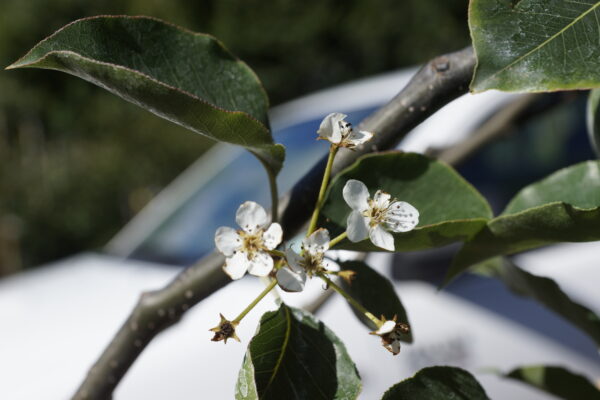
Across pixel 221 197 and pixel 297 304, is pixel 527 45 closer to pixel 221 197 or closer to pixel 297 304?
pixel 297 304

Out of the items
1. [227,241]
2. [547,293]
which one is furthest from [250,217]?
[547,293]

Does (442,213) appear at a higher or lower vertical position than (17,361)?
higher

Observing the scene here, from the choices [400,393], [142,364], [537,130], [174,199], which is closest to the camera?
[400,393]

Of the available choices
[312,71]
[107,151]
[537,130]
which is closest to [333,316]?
[537,130]

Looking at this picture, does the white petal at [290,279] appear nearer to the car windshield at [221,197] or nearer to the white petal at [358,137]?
the white petal at [358,137]

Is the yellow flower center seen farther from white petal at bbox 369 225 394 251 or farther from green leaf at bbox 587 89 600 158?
green leaf at bbox 587 89 600 158

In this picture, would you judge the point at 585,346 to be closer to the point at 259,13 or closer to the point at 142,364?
the point at 142,364
